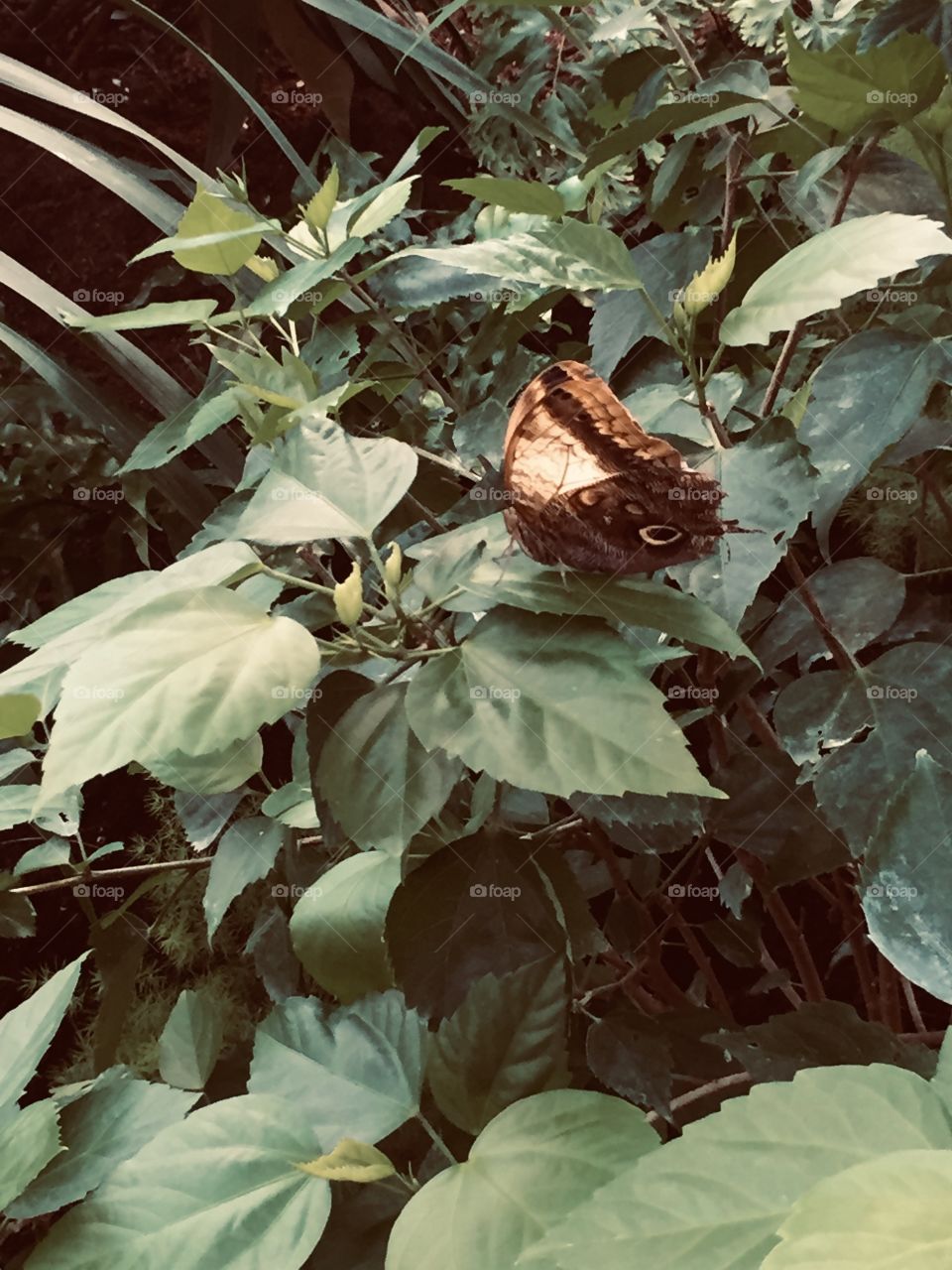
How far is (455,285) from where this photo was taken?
761mm

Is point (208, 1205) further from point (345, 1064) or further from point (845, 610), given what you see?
point (845, 610)

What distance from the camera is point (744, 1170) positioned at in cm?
33

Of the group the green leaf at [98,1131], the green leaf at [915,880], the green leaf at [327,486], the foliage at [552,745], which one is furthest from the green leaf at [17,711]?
the green leaf at [915,880]

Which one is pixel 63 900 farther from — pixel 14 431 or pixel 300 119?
pixel 300 119

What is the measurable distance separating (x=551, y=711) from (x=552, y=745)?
0.02 metres

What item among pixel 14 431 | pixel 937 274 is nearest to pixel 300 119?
pixel 14 431

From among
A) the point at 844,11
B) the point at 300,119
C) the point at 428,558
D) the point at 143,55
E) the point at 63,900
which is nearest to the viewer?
the point at 428,558

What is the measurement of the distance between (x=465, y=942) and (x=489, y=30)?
1.21 m

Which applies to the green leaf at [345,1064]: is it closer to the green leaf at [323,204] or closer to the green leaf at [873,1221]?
the green leaf at [873,1221]

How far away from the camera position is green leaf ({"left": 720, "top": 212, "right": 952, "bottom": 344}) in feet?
1.36
